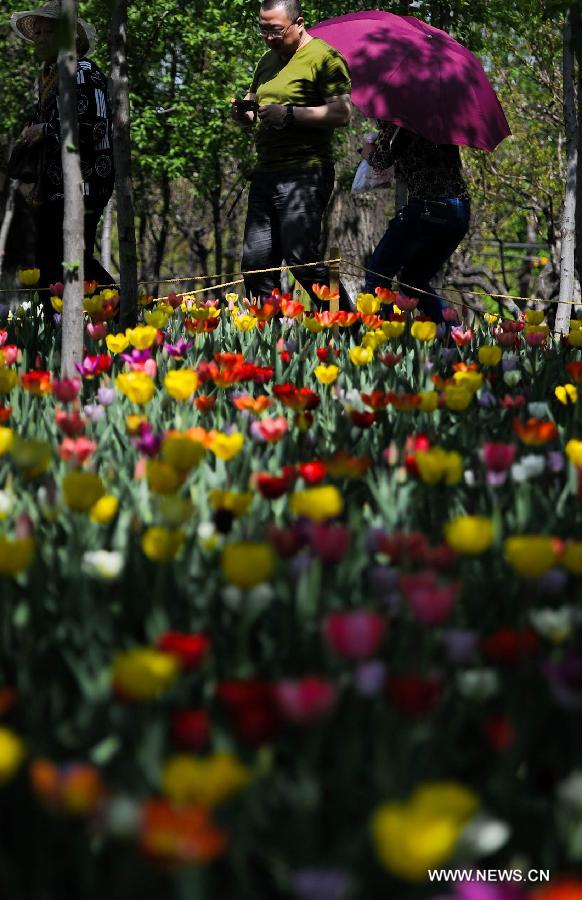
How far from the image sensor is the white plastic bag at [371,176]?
541 cm

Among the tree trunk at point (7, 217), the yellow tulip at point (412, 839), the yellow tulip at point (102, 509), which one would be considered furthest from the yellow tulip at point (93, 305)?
the tree trunk at point (7, 217)

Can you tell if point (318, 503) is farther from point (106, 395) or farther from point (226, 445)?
point (106, 395)

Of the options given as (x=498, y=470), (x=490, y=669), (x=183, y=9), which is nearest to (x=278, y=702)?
(x=490, y=669)

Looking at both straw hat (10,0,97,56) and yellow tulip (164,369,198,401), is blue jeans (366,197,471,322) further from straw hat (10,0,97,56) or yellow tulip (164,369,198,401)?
yellow tulip (164,369,198,401)

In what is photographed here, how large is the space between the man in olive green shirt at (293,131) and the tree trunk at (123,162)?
2.38ft

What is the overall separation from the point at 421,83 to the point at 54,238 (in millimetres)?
1886

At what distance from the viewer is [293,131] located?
5.04m

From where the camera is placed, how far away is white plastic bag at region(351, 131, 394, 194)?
17.7ft

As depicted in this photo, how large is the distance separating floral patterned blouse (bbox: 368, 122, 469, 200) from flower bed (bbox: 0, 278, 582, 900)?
8.97 ft

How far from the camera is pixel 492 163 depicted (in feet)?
54.2

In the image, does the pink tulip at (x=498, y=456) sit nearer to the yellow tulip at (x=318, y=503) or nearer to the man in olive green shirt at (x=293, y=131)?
the yellow tulip at (x=318, y=503)

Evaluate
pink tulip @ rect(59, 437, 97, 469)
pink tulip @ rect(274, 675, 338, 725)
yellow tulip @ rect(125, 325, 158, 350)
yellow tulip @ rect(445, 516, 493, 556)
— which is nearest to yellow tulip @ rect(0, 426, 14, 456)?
pink tulip @ rect(59, 437, 97, 469)

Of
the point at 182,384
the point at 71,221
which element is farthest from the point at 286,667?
the point at 71,221

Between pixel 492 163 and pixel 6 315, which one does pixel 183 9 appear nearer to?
pixel 492 163
